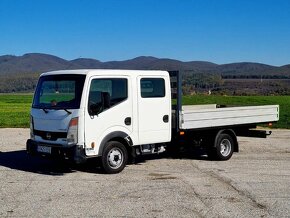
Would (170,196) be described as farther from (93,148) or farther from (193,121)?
(193,121)

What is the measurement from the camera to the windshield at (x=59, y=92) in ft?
31.2

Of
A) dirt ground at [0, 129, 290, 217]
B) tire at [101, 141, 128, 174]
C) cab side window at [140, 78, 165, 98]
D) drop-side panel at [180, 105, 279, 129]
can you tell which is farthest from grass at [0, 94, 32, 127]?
tire at [101, 141, 128, 174]

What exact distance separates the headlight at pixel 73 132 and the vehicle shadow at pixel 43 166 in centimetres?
103

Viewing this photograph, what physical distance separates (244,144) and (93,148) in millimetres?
7582

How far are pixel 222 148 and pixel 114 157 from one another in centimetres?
345

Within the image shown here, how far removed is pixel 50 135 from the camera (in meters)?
9.84

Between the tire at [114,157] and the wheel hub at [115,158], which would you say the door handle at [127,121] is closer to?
the tire at [114,157]

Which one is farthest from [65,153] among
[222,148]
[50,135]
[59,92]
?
[222,148]

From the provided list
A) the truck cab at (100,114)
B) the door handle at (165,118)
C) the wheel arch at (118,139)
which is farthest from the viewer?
the door handle at (165,118)

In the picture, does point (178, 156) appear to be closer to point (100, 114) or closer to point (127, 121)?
point (127, 121)

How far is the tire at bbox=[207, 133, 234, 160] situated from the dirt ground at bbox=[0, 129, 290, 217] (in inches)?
8.1

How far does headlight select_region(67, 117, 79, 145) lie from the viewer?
30.6ft

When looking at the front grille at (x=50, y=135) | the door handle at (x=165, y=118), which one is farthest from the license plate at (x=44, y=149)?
the door handle at (x=165, y=118)

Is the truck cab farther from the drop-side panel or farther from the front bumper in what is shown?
the drop-side panel
